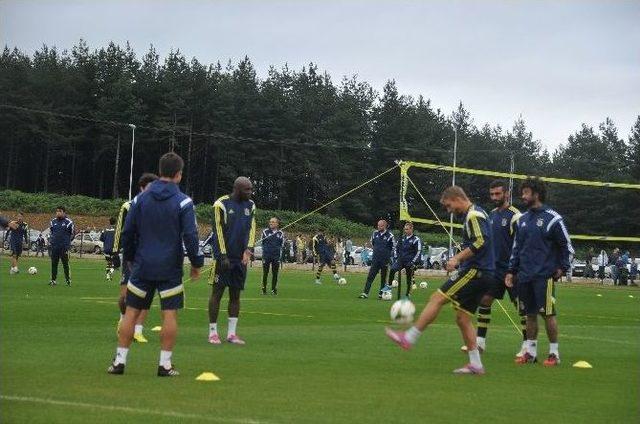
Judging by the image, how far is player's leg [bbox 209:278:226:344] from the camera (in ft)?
51.1

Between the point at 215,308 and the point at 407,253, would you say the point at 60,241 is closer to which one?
the point at 407,253

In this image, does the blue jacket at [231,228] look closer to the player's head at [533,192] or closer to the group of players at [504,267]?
the group of players at [504,267]

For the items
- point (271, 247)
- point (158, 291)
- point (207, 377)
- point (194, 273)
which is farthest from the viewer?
point (271, 247)

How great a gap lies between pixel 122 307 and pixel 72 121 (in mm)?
95804

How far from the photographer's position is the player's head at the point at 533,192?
1432 centimetres

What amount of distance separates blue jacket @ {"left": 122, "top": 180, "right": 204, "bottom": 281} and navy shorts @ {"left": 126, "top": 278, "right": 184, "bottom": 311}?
3.4 inches

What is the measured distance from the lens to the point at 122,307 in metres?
14.7

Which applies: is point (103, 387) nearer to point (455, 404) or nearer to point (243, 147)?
point (455, 404)

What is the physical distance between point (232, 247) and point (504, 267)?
3968mm

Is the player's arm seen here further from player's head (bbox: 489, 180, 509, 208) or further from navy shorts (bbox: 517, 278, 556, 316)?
player's head (bbox: 489, 180, 509, 208)

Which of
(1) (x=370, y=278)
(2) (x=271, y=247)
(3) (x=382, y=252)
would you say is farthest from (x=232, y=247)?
(2) (x=271, y=247)

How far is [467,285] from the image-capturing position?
41.9 feet

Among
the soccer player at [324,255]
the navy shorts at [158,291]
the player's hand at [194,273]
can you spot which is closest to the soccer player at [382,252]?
the soccer player at [324,255]

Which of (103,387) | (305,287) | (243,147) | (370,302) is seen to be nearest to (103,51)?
(243,147)
